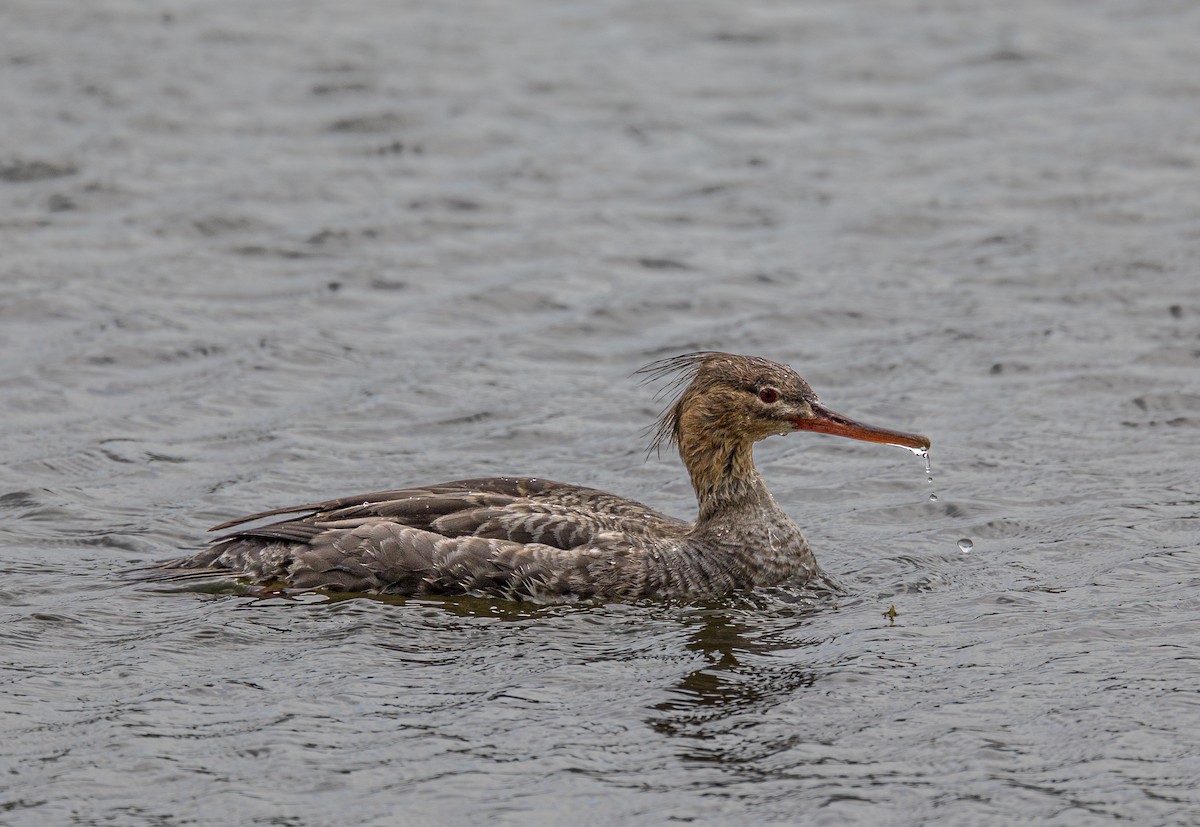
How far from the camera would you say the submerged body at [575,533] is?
10320 mm

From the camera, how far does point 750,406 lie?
10750 millimetres

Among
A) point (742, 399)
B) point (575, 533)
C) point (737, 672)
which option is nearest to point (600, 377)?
point (742, 399)

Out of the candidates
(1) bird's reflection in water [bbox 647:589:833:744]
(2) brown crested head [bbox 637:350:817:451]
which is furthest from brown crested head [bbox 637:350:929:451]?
(1) bird's reflection in water [bbox 647:589:833:744]

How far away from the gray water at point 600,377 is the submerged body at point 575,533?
8.1 inches

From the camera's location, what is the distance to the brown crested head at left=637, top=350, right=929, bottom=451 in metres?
10.7

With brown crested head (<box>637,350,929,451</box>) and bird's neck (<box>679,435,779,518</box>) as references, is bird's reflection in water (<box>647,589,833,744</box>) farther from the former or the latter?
brown crested head (<box>637,350,929,451</box>)

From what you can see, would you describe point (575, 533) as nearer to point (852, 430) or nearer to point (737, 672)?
point (737, 672)

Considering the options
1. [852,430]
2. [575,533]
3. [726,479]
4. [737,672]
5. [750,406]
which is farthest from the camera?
[726,479]

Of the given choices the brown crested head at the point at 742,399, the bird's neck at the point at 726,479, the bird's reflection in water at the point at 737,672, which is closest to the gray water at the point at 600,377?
the bird's reflection in water at the point at 737,672

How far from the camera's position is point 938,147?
18688 millimetres

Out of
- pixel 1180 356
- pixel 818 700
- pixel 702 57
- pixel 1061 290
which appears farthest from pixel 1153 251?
pixel 818 700

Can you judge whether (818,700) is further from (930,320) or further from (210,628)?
(930,320)

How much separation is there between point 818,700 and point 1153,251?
8491mm

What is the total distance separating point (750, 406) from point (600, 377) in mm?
3345
